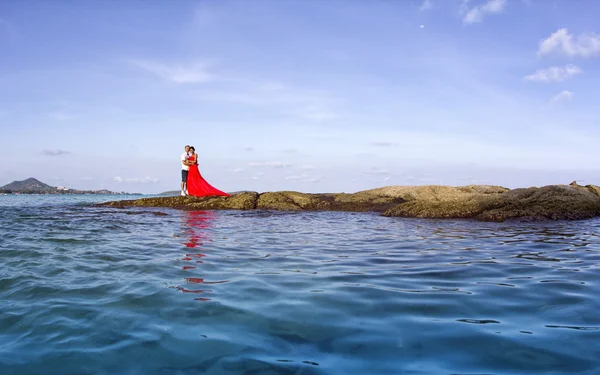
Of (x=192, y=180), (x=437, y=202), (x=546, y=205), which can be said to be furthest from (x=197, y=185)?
(x=546, y=205)

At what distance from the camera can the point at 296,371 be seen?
253 cm

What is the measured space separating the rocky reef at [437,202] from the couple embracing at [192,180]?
106 centimetres

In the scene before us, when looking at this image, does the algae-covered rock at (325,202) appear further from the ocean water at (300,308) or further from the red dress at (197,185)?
the ocean water at (300,308)

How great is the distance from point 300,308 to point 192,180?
1600 cm

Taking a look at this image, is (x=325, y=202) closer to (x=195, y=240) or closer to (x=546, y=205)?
(x=546, y=205)

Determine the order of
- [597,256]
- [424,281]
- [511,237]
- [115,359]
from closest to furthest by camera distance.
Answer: [115,359], [424,281], [597,256], [511,237]

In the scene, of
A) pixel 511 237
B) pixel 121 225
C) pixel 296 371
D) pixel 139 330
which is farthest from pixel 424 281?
pixel 121 225

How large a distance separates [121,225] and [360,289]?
27.6 feet

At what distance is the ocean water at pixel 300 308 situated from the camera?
106 inches

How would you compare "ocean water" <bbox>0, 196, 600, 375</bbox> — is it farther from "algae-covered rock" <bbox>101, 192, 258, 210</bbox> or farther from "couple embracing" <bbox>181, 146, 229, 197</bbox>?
"couple embracing" <bbox>181, 146, 229, 197</bbox>

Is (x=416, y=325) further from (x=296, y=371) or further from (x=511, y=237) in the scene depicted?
(x=511, y=237)

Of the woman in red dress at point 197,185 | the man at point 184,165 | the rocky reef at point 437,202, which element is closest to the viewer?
the rocky reef at point 437,202

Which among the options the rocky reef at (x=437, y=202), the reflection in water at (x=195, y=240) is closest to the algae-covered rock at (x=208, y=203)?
the rocky reef at (x=437, y=202)

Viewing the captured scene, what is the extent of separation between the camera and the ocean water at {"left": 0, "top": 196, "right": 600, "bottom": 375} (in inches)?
106
